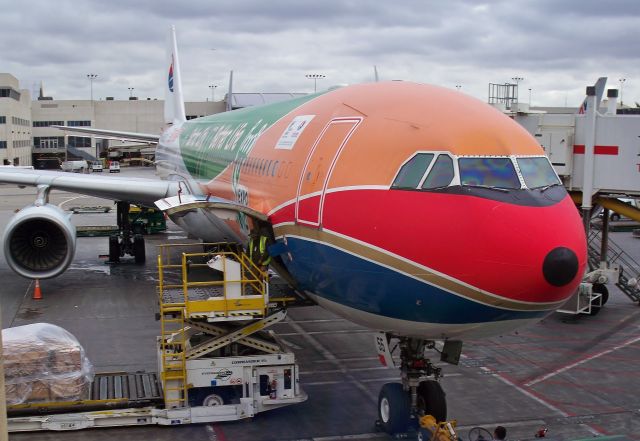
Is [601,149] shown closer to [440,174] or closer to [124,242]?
[440,174]

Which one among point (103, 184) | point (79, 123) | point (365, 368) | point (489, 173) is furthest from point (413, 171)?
point (79, 123)

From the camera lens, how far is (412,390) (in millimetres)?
10422

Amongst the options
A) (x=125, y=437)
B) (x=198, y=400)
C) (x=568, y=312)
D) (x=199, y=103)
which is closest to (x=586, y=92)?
(x=568, y=312)

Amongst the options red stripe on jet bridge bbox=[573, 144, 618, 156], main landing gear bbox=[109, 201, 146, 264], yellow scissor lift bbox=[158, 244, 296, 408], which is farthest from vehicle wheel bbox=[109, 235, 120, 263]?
red stripe on jet bridge bbox=[573, 144, 618, 156]

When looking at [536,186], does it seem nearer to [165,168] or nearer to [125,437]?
[125,437]

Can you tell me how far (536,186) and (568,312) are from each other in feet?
39.6

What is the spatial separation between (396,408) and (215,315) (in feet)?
9.34

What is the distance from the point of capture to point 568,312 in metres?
19.7

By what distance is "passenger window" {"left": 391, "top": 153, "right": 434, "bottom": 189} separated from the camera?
28.2 feet

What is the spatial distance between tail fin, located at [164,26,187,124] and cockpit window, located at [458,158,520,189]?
24280 millimetres

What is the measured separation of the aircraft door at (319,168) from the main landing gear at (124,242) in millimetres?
17044

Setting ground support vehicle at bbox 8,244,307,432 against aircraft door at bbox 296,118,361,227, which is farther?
ground support vehicle at bbox 8,244,307,432

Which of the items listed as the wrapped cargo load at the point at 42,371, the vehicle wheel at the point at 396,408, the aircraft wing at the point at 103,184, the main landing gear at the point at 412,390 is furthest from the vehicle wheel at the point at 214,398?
the aircraft wing at the point at 103,184

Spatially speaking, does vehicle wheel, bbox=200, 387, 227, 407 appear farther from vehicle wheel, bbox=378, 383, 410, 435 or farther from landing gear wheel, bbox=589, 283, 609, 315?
landing gear wheel, bbox=589, 283, 609, 315
